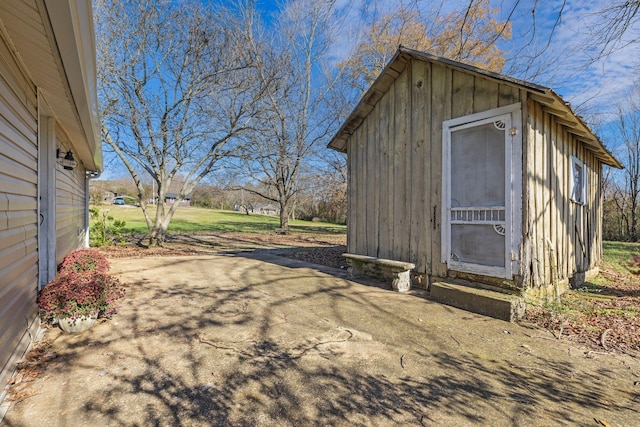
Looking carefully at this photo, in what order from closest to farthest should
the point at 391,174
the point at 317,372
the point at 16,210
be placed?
1. the point at 317,372
2. the point at 16,210
3. the point at 391,174

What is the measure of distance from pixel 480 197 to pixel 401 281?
1.85 m

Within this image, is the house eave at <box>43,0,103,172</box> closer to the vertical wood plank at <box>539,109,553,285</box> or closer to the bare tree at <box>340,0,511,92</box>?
the bare tree at <box>340,0,511,92</box>

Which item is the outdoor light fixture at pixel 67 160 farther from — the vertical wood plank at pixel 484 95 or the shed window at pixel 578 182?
the shed window at pixel 578 182

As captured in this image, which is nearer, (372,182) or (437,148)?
(437,148)

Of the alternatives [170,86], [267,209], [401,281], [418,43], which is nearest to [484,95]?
[401,281]

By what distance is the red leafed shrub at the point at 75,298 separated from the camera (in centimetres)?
331

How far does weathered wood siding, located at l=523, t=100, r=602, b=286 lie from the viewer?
4.16 meters

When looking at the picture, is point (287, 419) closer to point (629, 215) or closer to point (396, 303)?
point (396, 303)

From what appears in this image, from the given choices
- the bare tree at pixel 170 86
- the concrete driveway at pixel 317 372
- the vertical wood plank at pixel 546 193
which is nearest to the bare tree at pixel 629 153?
the vertical wood plank at pixel 546 193

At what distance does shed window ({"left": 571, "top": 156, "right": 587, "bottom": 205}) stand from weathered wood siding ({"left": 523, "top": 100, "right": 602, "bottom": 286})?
0.45 feet

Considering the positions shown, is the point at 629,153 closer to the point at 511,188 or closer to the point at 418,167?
the point at 418,167

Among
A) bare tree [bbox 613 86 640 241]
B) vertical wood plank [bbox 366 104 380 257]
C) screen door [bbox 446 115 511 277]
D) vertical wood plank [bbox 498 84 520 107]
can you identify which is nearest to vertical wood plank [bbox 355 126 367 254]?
vertical wood plank [bbox 366 104 380 257]

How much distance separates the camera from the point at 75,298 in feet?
11.0

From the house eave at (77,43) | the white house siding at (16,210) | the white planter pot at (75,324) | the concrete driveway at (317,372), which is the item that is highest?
the house eave at (77,43)
